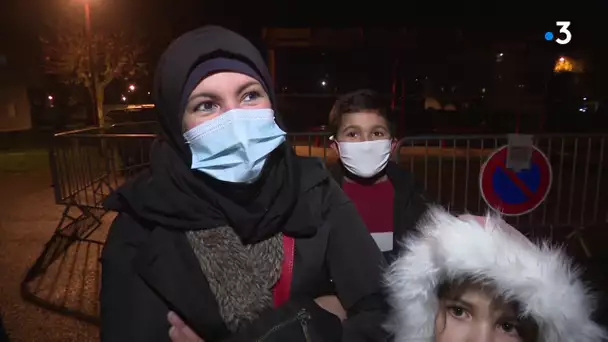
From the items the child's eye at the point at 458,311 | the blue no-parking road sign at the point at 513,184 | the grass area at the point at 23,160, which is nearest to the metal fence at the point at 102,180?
the blue no-parking road sign at the point at 513,184

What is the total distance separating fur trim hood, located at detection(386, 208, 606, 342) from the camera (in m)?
1.40

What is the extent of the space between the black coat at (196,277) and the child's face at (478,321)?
0.22m

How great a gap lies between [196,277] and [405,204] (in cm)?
143

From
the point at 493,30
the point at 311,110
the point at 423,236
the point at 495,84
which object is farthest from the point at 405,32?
the point at 423,236

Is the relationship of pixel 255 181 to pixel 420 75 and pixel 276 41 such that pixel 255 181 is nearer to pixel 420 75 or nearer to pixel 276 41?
pixel 276 41

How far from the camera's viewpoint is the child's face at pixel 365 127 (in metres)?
2.81

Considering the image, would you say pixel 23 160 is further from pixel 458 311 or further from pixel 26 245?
pixel 458 311

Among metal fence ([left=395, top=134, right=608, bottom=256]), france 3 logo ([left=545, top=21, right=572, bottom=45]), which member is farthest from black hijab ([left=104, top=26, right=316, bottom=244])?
france 3 logo ([left=545, top=21, right=572, bottom=45])

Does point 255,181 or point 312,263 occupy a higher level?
point 255,181

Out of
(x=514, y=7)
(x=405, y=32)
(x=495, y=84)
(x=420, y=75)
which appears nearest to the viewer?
(x=405, y=32)

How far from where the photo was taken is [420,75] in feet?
72.4

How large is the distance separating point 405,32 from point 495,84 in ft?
16.0

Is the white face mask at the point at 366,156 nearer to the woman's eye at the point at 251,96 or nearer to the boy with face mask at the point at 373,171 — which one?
the boy with face mask at the point at 373,171

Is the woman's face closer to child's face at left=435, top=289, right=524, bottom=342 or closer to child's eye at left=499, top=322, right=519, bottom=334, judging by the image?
child's face at left=435, top=289, right=524, bottom=342
